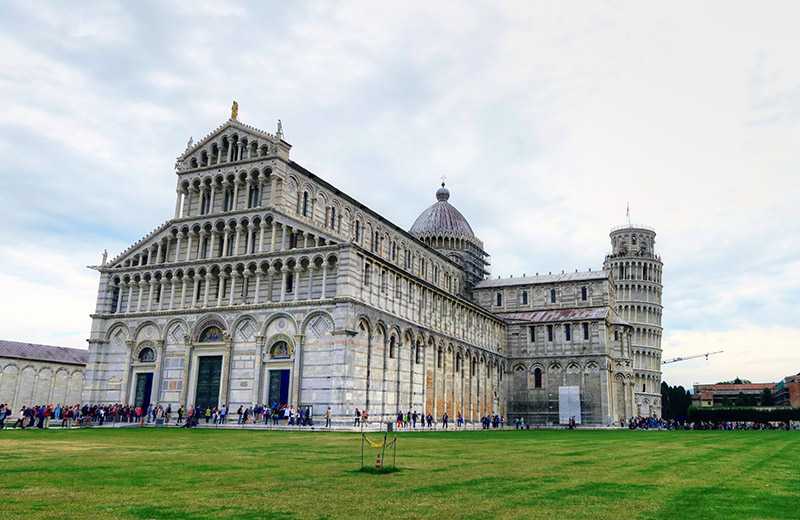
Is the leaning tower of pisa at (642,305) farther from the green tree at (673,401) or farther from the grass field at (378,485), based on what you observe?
the grass field at (378,485)

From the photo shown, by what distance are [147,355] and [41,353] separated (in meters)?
26.0

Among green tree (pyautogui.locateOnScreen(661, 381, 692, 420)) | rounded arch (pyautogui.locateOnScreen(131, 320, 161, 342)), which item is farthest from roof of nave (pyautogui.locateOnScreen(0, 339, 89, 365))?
green tree (pyautogui.locateOnScreen(661, 381, 692, 420))

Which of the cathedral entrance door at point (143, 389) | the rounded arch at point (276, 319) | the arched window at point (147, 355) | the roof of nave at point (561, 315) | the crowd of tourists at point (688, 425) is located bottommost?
the crowd of tourists at point (688, 425)

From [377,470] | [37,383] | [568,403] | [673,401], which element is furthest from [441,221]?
[377,470]

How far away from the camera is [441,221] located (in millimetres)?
83000

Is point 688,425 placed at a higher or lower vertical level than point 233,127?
lower

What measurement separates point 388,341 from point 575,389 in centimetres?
3206

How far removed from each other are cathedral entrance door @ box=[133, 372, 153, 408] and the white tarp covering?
42.5 m

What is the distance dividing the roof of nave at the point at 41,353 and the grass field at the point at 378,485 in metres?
49.8

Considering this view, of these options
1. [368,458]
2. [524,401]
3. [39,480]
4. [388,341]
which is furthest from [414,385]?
[39,480]

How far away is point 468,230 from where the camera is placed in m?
83.8

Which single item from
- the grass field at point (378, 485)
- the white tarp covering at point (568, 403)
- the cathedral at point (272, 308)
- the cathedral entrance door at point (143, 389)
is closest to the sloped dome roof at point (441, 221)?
the cathedral at point (272, 308)

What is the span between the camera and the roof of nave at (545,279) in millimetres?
77312

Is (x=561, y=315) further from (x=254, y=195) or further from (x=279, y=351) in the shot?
(x=254, y=195)
